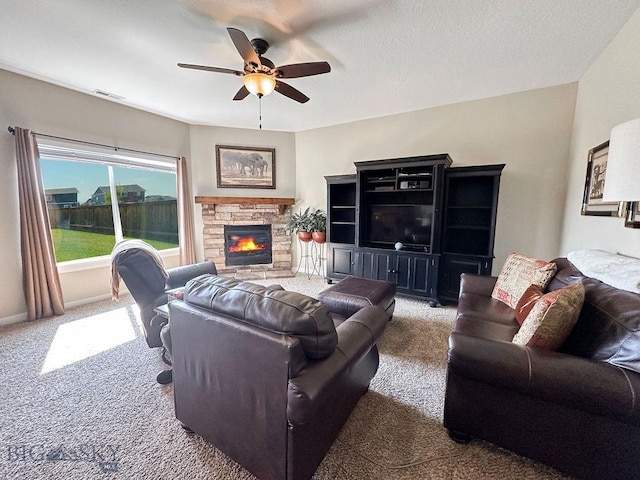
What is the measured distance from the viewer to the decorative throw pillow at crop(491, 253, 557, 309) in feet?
6.75

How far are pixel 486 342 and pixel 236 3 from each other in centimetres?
275

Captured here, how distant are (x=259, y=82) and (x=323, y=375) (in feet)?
7.70

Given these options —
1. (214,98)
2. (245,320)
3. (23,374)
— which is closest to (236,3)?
(214,98)

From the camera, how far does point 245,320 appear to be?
1.11 metres

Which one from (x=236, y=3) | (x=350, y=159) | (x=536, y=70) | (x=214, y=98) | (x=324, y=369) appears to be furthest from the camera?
(x=350, y=159)

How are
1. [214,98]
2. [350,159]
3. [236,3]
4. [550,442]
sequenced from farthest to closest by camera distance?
[350,159]
[214,98]
[236,3]
[550,442]

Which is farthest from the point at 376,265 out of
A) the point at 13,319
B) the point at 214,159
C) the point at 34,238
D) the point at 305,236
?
the point at 13,319

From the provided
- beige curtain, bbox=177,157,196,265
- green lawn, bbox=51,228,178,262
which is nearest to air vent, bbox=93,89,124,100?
beige curtain, bbox=177,157,196,265

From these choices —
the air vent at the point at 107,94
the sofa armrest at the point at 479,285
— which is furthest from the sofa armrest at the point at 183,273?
the sofa armrest at the point at 479,285

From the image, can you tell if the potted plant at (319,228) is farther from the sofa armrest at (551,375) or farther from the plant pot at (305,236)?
the sofa armrest at (551,375)

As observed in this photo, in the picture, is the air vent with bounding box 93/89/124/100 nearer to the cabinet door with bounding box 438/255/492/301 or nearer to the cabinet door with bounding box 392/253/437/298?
the cabinet door with bounding box 392/253/437/298

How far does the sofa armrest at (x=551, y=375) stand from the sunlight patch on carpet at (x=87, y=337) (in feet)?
9.70

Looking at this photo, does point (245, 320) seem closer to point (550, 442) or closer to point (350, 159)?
point (550, 442)

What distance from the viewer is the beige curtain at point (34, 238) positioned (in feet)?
9.40
